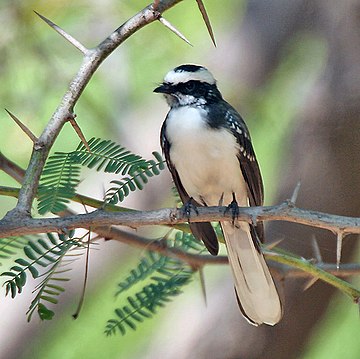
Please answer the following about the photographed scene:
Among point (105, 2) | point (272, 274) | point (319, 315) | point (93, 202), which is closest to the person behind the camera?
point (93, 202)

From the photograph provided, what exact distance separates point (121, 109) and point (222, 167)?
5.51 ft

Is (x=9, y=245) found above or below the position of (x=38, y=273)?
above

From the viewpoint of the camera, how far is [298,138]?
15.0 feet

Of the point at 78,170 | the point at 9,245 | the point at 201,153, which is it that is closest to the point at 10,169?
the point at 9,245

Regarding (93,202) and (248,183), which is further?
(248,183)

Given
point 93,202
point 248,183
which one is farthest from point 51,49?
point 93,202

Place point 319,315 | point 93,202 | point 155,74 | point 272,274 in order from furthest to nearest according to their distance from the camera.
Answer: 1. point 155,74
2. point 319,315
3. point 272,274
4. point 93,202

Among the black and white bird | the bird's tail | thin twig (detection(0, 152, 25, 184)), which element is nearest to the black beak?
the black and white bird

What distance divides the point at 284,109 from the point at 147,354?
172 cm

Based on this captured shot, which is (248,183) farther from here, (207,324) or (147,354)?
(147,354)

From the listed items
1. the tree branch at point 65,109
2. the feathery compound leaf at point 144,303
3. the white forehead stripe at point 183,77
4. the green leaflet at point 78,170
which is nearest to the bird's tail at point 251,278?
the feathery compound leaf at point 144,303

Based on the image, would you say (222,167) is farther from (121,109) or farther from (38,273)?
(121,109)

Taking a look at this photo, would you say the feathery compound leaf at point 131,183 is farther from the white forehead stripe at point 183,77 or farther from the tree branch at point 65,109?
the white forehead stripe at point 183,77

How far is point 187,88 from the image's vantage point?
4023 mm
